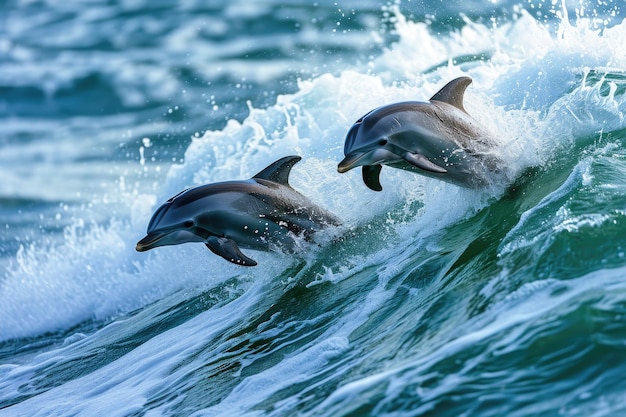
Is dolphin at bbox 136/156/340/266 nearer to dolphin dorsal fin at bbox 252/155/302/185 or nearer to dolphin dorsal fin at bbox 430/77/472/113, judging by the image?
dolphin dorsal fin at bbox 252/155/302/185

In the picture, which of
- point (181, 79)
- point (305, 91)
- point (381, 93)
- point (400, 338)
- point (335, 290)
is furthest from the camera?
point (181, 79)

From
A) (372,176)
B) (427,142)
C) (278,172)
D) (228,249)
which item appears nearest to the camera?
(427,142)

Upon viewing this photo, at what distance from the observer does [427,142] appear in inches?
331

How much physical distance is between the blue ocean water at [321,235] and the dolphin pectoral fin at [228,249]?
0.74 metres

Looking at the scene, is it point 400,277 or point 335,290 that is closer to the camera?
point 400,277

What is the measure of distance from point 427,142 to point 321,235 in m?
1.86

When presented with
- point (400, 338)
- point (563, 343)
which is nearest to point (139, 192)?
point (400, 338)

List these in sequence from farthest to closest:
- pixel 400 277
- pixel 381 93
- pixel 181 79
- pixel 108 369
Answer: pixel 181 79 → pixel 381 93 → pixel 108 369 → pixel 400 277

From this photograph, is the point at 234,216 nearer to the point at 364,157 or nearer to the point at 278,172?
the point at 278,172

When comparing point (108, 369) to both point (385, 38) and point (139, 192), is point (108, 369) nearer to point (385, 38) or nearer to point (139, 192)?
point (139, 192)

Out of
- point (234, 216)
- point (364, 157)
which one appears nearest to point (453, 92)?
point (364, 157)

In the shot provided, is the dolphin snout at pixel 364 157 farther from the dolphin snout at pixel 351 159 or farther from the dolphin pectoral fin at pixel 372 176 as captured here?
the dolphin pectoral fin at pixel 372 176

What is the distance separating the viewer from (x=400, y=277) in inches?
338

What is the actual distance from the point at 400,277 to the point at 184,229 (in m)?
2.13
